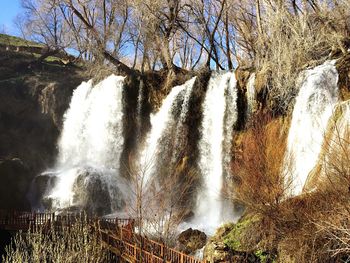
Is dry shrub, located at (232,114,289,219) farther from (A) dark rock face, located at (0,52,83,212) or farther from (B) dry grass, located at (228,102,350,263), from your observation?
(A) dark rock face, located at (0,52,83,212)

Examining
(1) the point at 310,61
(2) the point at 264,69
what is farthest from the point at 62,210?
(1) the point at 310,61

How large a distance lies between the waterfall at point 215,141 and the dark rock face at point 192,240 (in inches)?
191

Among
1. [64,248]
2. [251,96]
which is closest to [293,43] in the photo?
[251,96]

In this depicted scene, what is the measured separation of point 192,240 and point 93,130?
49.1 feet

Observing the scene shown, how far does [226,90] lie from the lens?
25906 mm

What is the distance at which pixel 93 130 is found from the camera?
30.6 meters

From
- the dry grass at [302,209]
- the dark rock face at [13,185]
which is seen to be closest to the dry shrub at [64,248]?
the dry grass at [302,209]

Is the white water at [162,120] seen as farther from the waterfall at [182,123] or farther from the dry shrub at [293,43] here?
the dry shrub at [293,43]

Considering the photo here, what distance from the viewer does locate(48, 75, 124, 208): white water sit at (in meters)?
29.2

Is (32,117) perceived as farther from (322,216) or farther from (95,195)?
(322,216)

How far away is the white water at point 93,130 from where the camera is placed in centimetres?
2923

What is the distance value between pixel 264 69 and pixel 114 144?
1129cm

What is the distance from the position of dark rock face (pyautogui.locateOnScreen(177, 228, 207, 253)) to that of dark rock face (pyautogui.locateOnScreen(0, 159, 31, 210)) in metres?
12.5

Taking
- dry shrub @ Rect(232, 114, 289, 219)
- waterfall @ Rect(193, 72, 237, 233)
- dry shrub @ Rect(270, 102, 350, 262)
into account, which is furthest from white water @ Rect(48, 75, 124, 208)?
dry shrub @ Rect(270, 102, 350, 262)
